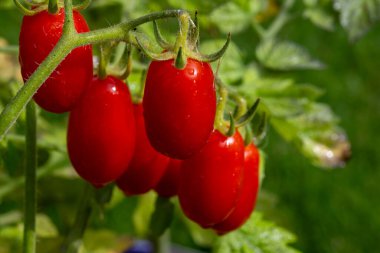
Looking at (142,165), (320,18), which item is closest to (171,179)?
(142,165)

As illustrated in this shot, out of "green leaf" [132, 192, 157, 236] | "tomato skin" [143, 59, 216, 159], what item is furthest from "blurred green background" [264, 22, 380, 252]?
"tomato skin" [143, 59, 216, 159]

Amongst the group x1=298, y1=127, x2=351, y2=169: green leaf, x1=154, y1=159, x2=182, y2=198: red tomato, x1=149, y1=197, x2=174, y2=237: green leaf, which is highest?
x1=154, y1=159, x2=182, y2=198: red tomato

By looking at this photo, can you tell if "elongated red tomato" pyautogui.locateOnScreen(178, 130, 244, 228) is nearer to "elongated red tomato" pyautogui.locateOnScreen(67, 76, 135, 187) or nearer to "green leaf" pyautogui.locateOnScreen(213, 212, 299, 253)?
"elongated red tomato" pyautogui.locateOnScreen(67, 76, 135, 187)

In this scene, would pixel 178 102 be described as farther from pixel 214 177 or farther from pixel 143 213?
pixel 143 213

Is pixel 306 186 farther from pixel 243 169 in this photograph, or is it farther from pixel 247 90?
pixel 243 169

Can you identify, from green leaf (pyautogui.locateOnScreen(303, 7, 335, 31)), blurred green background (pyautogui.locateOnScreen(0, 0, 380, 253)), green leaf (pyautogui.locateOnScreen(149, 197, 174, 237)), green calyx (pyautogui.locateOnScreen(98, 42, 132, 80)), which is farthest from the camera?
blurred green background (pyautogui.locateOnScreen(0, 0, 380, 253))

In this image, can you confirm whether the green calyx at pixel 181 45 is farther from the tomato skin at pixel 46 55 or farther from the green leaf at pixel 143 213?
the green leaf at pixel 143 213
